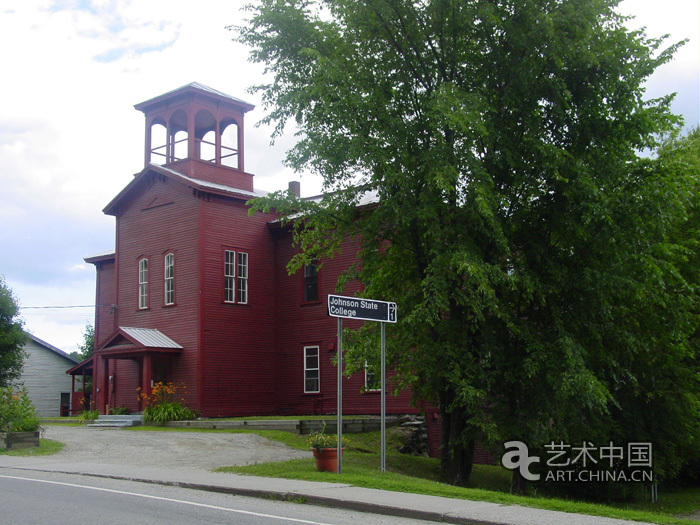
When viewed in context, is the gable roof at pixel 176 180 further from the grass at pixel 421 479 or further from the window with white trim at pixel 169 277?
the grass at pixel 421 479

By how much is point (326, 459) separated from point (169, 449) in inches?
253

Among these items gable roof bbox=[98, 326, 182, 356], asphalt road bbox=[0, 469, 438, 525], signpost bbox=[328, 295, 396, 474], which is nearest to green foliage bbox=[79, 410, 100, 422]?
gable roof bbox=[98, 326, 182, 356]

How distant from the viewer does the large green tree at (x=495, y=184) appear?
54.0 ft

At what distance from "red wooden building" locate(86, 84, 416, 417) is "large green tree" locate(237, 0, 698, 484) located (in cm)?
986

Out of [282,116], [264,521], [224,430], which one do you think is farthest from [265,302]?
[264,521]

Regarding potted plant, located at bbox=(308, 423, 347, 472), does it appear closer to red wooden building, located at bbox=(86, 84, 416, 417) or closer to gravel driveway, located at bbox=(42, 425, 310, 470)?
gravel driveway, located at bbox=(42, 425, 310, 470)

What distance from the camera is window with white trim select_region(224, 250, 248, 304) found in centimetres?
2948

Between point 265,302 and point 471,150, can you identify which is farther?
point 265,302

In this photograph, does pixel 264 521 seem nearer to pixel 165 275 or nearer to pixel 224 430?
pixel 224 430

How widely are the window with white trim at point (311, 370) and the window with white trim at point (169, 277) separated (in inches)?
223

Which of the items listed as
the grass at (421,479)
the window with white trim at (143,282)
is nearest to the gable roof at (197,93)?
the window with white trim at (143,282)

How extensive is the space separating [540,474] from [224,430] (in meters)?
9.76

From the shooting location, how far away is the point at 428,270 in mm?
16406

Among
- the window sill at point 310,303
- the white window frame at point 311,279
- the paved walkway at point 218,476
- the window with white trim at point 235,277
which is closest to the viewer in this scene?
the paved walkway at point 218,476
